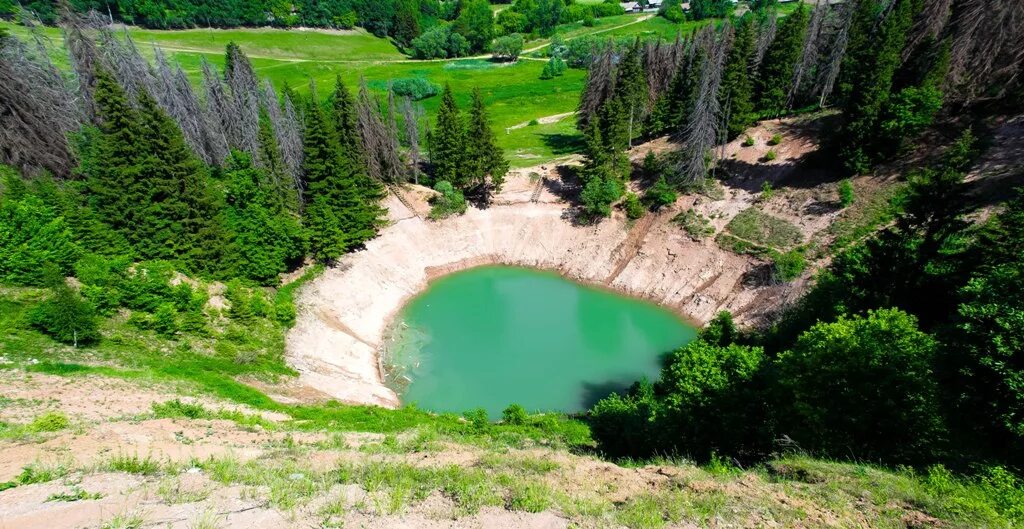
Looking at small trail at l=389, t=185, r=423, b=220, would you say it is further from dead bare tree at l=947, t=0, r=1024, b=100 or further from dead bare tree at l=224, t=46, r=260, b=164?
dead bare tree at l=947, t=0, r=1024, b=100

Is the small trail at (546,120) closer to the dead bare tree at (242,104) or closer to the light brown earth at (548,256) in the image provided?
the light brown earth at (548,256)

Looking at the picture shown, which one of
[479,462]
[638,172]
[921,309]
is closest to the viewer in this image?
[479,462]

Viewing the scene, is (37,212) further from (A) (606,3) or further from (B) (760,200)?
(A) (606,3)

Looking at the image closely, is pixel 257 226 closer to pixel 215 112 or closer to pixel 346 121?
pixel 346 121

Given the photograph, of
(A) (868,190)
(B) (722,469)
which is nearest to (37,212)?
(B) (722,469)

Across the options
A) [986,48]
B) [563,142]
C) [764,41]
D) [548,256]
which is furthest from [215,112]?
[764,41]

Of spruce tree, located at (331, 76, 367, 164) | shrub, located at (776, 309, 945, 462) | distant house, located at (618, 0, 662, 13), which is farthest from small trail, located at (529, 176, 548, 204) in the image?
distant house, located at (618, 0, 662, 13)
